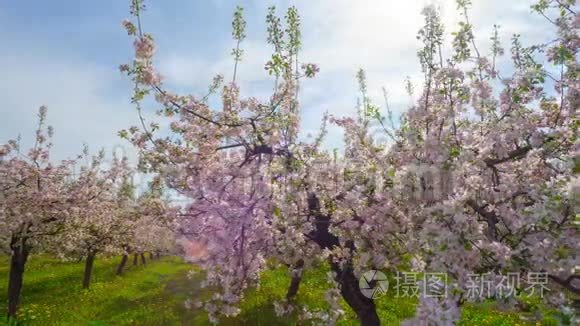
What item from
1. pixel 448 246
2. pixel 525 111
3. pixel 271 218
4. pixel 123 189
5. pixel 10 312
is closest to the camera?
pixel 448 246

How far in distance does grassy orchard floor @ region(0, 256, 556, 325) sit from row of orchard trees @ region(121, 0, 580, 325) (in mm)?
6195

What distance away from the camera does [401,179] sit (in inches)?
287

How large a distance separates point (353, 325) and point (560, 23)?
1020 cm

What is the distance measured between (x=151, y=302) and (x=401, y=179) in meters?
18.5

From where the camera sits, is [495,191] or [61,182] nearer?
[495,191]

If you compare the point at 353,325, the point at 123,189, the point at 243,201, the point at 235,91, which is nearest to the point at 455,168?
the point at 243,201

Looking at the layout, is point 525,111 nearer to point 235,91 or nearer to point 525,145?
point 525,145

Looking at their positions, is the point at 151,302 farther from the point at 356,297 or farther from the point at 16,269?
the point at 356,297

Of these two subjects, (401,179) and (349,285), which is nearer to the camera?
(401,179)

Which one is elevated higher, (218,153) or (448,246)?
(218,153)

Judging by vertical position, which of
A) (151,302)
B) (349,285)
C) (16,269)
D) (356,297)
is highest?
(349,285)

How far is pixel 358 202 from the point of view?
26.1ft

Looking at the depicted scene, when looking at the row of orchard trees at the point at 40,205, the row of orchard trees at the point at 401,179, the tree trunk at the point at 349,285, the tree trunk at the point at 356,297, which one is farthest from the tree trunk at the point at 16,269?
the tree trunk at the point at 356,297

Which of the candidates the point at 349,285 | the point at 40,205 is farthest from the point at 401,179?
the point at 40,205
